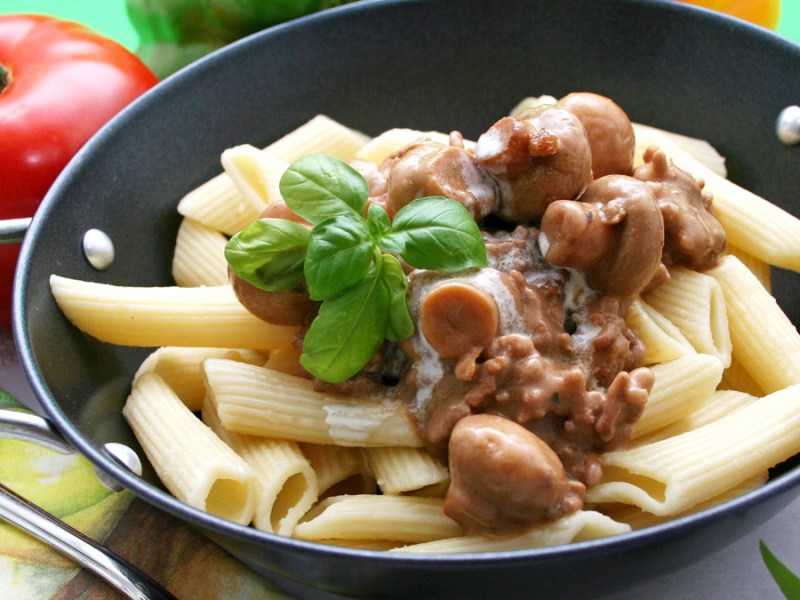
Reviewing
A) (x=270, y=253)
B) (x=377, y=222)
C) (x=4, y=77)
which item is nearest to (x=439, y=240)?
(x=377, y=222)

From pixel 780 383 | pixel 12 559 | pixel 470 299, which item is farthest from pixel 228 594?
pixel 780 383

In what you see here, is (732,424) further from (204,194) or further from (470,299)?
(204,194)

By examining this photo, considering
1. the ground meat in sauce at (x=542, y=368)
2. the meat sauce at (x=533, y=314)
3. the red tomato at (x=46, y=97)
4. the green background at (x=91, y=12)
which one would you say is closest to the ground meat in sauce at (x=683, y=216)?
the meat sauce at (x=533, y=314)

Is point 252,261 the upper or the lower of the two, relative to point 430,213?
lower

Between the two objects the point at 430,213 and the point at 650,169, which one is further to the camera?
the point at 650,169

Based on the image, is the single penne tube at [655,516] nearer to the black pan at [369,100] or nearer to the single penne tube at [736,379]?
the black pan at [369,100]
